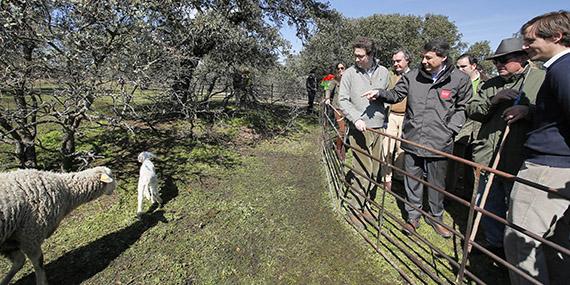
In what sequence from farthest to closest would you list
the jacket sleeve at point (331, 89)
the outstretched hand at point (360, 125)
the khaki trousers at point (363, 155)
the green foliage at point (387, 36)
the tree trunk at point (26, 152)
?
1. the green foliage at point (387, 36)
2. the jacket sleeve at point (331, 89)
3. the tree trunk at point (26, 152)
4. the khaki trousers at point (363, 155)
5. the outstretched hand at point (360, 125)

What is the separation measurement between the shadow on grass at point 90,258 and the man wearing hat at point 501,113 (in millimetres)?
3909

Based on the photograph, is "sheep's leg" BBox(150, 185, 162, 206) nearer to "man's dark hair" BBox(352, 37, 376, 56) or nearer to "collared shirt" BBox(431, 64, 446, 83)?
"man's dark hair" BBox(352, 37, 376, 56)

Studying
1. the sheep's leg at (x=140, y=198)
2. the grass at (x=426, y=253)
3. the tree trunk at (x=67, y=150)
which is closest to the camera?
the grass at (x=426, y=253)

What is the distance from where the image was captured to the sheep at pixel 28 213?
2496 mm

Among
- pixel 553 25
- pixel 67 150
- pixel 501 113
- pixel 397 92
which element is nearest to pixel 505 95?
pixel 501 113

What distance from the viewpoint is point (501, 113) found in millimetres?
3080

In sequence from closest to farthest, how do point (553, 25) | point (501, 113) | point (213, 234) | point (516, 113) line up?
point (553, 25)
point (516, 113)
point (501, 113)
point (213, 234)

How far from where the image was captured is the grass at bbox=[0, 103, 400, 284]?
9.52 feet

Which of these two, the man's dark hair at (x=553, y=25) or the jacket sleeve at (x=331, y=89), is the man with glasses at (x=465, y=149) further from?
the jacket sleeve at (x=331, y=89)

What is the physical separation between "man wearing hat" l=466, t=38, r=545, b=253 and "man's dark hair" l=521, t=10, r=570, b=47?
0.94m

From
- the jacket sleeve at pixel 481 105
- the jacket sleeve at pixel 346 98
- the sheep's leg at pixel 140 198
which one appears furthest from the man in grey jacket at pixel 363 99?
the sheep's leg at pixel 140 198

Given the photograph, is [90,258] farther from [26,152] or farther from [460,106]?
[460,106]

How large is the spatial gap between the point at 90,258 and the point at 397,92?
149 inches

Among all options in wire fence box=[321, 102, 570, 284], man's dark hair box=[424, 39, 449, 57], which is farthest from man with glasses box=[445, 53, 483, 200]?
man's dark hair box=[424, 39, 449, 57]
